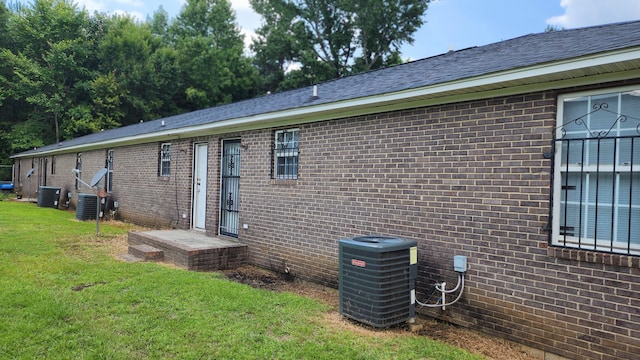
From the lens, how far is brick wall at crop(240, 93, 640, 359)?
3688mm

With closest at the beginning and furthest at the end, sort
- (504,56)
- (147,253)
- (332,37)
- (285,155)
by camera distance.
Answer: (504,56) → (285,155) → (147,253) → (332,37)

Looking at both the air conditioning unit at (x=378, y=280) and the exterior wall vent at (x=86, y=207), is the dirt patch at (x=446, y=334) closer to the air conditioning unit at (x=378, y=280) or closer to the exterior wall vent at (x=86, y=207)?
the air conditioning unit at (x=378, y=280)

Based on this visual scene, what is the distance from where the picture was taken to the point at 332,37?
3297 centimetres

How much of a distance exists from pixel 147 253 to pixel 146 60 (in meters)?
29.8

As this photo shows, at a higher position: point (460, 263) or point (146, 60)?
point (146, 60)

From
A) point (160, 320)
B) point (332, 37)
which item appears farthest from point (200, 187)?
point (332, 37)

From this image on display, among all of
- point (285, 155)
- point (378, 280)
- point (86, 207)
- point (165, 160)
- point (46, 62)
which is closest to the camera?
point (378, 280)

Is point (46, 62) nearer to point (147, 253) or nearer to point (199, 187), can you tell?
point (199, 187)

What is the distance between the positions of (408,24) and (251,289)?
29.7 m

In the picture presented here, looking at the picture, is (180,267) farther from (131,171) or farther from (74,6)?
(74,6)

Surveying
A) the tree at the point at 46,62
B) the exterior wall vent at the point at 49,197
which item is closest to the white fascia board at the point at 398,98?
the exterior wall vent at the point at 49,197

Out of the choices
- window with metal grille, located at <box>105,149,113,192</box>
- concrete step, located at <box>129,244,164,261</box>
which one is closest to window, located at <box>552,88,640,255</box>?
concrete step, located at <box>129,244,164,261</box>

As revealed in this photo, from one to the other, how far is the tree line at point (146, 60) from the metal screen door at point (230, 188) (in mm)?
23152

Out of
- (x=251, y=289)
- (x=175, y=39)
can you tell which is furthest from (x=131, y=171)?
(x=175, y=39)
